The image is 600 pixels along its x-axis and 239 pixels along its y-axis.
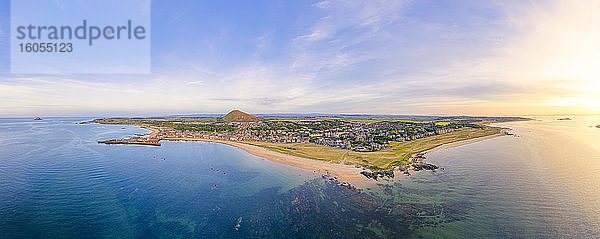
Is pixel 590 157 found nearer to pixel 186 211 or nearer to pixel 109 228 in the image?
pixel 186 211

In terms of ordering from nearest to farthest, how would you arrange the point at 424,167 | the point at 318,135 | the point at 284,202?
the point at 284,202
the point at 424,167
the point at 318,135

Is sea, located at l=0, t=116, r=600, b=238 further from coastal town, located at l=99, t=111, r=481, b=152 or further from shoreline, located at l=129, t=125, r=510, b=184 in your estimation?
coastal town, located at l=99, t=111, r=481, b=152

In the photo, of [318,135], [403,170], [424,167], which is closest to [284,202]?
[403,170]

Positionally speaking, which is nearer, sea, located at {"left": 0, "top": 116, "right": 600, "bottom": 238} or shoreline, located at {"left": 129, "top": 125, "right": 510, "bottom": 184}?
sea, located at {"left": 0, "top": 116, "right": 600, "bottom": 238}

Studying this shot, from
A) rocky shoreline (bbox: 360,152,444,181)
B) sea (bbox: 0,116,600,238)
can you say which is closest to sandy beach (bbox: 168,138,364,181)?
rocky shoreline (bbox: 360,152,444,181)

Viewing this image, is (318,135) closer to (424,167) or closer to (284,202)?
(424,167)

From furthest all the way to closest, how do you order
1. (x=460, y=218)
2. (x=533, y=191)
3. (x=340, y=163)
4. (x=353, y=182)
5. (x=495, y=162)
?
1. (x=495, y=162)
2. (x=340, y=163)
3. (x=353, y=182)
4. (x=533, y=191)
5. (x=460, y=218)

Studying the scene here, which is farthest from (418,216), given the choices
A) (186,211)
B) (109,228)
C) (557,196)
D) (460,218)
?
(109,228)

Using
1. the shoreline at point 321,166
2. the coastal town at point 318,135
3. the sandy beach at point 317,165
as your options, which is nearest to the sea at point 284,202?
the shoreline at point 321,166
